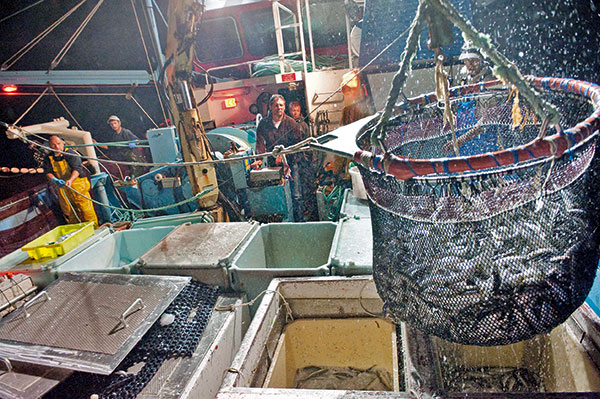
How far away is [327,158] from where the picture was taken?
26.7 ft

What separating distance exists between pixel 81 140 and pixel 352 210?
7.04 m

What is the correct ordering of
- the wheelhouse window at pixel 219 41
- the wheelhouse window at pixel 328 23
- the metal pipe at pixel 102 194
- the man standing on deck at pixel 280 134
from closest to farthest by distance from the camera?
the man standing on deck at pixel 280 134
the metal pipe at pixel 102 194
the wheelhouse window at pixel 328 23
the wheelhouse window at pixel 219 41

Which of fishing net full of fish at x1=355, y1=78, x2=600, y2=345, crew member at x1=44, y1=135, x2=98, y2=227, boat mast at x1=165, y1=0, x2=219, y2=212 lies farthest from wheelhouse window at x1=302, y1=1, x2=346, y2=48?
fishing net full of fish at x1=355, y1=78, x2=600, y2=345

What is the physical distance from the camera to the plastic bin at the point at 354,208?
371cm

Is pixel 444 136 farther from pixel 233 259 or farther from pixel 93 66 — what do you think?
pixel 93 66

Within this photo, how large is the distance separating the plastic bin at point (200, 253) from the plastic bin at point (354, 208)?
1.07 metres

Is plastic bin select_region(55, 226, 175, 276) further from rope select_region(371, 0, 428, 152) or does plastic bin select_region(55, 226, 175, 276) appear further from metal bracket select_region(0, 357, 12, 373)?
rope select_region(371, 0, 428, 152)

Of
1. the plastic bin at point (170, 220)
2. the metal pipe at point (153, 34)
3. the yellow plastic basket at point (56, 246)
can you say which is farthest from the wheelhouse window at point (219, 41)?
the yellow plastic basket at point (56, 246)

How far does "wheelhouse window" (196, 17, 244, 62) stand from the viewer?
1153cm

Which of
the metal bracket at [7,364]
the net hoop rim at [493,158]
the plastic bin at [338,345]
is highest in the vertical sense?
the net hoop rim at [493,158]

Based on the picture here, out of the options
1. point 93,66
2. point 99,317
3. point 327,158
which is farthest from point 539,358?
point 93,66

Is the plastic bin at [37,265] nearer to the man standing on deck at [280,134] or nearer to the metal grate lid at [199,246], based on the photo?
the metal grate lid at [199,246]

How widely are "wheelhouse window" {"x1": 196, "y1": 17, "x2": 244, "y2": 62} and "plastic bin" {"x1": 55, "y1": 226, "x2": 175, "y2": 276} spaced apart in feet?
31.2

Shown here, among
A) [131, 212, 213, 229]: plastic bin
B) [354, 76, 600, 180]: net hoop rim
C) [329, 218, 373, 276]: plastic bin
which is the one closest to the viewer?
[354, 76, 600, 180]: net hoop rim
